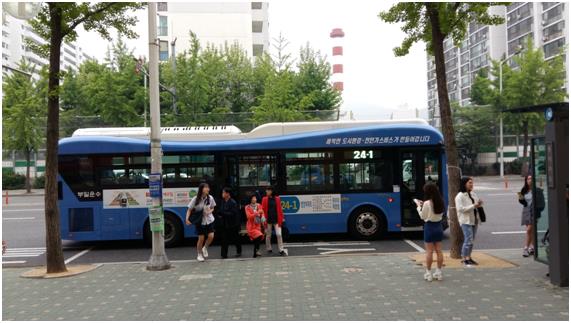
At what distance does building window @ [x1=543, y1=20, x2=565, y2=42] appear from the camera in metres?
66.8

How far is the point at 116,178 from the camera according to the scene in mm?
13562

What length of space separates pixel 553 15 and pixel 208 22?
43462mm

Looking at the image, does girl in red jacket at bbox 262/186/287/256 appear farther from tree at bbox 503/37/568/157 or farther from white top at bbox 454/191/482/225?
tree at bbox 503/37/568/157

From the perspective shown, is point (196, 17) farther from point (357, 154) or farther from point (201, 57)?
point (357, 154)

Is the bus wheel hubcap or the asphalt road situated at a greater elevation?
the bus wheel hubcap

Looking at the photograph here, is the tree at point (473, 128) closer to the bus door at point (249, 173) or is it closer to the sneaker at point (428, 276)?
the bus door at point (249, 173)

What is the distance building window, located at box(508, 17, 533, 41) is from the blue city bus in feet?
225

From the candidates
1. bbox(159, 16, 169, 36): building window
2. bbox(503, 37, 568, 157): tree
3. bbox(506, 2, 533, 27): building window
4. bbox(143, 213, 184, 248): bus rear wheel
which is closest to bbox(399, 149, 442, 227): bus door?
bbox(143, 213, 184, 248): bus rear wheel

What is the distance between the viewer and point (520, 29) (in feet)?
247

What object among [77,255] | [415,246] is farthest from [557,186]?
[77,255]

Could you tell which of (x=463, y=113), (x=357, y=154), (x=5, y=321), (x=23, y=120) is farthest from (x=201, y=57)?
(x=5, y=321)

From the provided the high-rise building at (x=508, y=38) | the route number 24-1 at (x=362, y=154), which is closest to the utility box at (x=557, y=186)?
the route number 24-1 at (x=362, y=154)

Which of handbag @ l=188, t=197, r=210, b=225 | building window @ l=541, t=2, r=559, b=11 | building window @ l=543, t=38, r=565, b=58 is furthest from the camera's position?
building window @ l=541, t=2, r=559, b=11

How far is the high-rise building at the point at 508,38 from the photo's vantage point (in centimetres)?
6806
